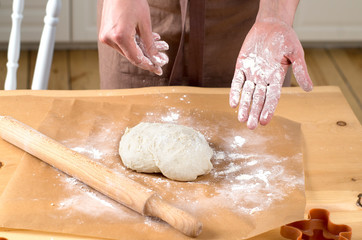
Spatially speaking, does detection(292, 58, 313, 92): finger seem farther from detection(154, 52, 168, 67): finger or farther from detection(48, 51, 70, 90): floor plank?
detection(48, 51, 70, 90): floor plank

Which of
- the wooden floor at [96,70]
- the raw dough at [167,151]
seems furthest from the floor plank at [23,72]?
the raw dough at [167,151]

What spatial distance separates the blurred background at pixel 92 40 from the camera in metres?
2.71

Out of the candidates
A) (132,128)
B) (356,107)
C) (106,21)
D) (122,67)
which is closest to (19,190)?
(132,128)

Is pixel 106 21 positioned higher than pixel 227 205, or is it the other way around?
pixel 106 21

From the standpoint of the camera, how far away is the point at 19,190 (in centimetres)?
94

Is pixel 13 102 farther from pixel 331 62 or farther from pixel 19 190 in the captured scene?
pixel 331 62

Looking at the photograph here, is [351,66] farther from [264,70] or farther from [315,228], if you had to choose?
[315,228]

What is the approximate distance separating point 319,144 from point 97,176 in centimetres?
46

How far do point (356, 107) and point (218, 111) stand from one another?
5.07 feet

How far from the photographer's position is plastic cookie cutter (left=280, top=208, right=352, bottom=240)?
33.4 inches

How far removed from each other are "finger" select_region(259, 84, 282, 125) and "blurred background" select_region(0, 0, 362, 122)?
1.62 metres

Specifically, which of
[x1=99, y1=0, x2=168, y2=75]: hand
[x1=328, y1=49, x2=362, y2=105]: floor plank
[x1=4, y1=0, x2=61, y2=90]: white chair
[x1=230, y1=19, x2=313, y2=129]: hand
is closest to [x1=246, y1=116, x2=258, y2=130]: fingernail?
[x1=230, y1=19, x2=313, y2=129]: hand

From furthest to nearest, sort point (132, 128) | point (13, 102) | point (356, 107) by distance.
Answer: point (356, 107) → point (13, 102) → point (132, 128)

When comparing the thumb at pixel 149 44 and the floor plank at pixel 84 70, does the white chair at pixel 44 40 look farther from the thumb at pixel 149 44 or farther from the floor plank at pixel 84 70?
the floor plank at pixel 84 70
